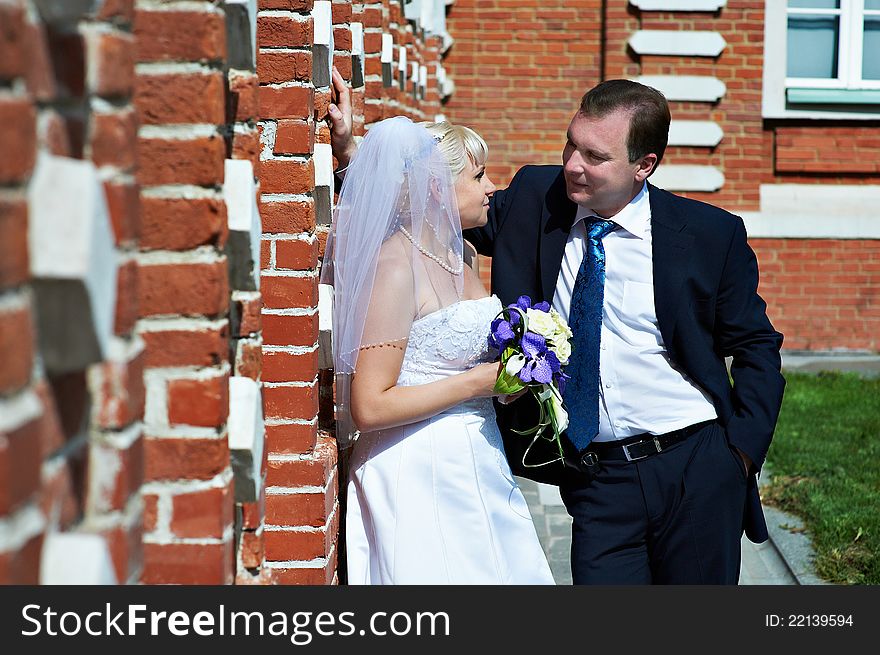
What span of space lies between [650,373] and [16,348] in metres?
2.47

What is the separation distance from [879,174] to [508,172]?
370 cm

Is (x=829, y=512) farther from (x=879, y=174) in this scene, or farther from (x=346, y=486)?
(x=879, y=174)

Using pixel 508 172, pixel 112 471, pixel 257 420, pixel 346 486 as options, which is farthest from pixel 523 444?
pixel 508 172

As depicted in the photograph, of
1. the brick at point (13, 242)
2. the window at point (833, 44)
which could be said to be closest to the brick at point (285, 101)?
the brick at point (13, 242)

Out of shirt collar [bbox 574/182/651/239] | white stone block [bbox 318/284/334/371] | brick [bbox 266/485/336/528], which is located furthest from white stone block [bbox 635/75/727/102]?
brick [bbox 266/485/336/528]

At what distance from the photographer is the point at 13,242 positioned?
1.01m

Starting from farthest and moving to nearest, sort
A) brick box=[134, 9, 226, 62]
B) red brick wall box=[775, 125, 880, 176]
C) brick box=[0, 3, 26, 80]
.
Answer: red brick wall box=[775, 125, 880, 176] < brick box=[134, 9, 226, 62] < brick box=[0, 3, 26, 80]

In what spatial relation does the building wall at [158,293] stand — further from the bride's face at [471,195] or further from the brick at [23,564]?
the bride's face at [471,195]

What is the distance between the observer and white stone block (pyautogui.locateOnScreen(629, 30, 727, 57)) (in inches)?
391

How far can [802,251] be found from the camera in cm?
1016

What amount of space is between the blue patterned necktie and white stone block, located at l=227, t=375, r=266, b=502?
147cm

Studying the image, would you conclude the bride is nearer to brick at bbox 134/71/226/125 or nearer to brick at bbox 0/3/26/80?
brick at bbox 134/71/226/125

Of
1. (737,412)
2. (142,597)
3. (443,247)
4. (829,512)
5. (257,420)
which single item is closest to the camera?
(142,597)

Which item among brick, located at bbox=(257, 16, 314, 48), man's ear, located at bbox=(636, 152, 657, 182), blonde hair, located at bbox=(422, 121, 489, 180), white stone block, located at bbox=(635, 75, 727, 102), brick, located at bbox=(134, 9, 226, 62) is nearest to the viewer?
brick, located at bbox=(134, 9, 226, 62)
